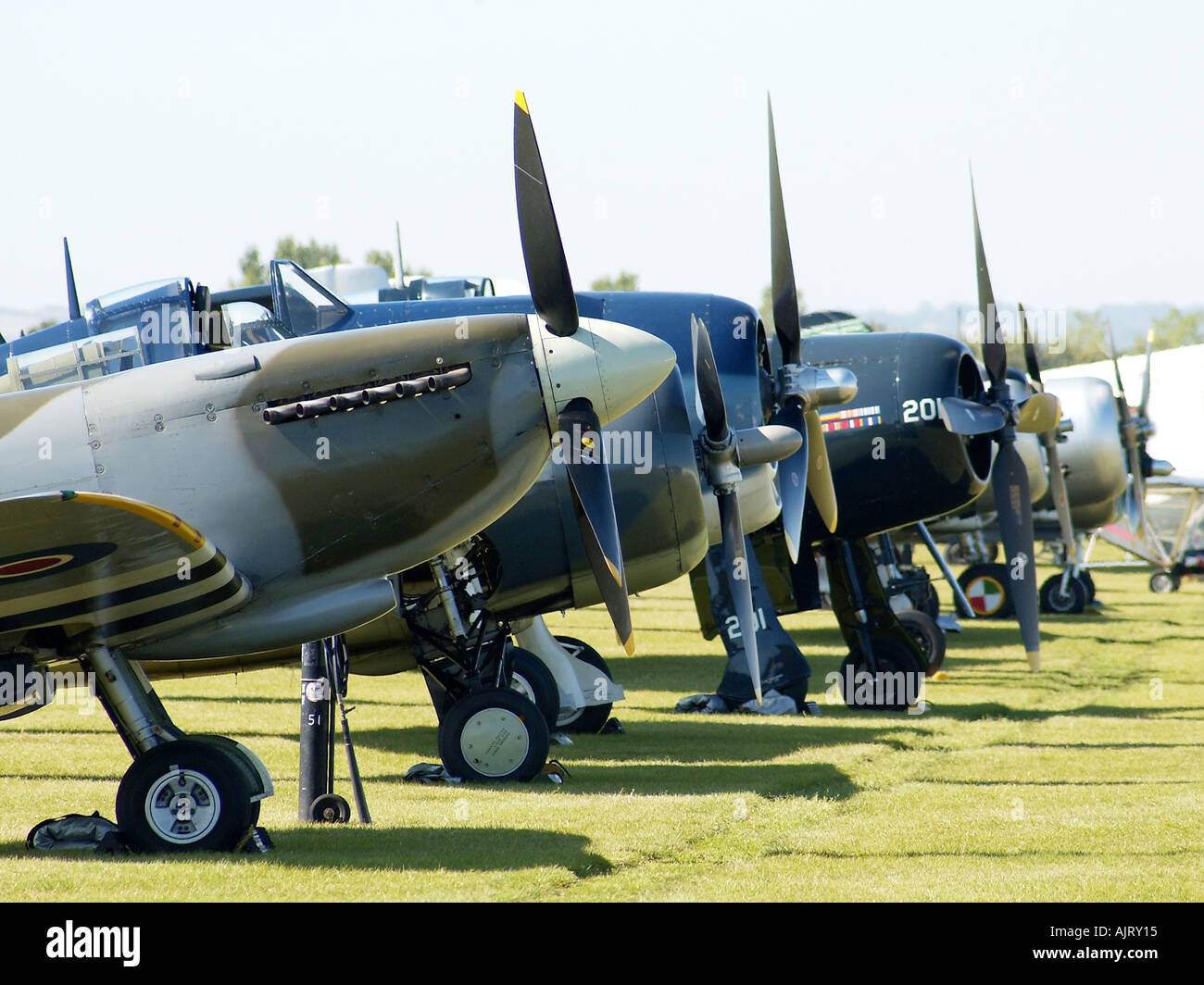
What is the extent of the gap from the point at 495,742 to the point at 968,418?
21.4ft

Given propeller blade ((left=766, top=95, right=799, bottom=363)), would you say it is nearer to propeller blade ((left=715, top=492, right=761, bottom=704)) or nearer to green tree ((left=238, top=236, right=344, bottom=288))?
propeller blade ((left=715, top=492, right=761, bottom=704))

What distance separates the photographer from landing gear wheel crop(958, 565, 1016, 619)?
2539 cm

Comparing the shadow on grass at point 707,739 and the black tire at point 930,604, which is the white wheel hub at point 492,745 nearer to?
the shadow on grass at point 707,739

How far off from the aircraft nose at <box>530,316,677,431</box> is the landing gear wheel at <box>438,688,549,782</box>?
119 inches

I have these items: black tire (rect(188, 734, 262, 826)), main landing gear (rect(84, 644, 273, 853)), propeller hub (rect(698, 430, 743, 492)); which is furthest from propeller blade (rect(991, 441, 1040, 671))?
main landing gear (rect(84, 644, 273, 853))

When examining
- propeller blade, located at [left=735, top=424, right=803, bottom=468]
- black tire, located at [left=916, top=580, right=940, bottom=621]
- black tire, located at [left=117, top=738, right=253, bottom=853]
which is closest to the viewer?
black tire, located at [left=117, top=738, right=253, bottom=853]

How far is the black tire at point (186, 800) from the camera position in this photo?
7.01m

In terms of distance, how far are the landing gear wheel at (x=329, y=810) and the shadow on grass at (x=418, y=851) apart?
280 mm

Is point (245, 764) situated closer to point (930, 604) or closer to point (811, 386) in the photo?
point (811, 386)

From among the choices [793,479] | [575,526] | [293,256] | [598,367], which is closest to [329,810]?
[575,526]

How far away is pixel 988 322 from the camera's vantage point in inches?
574
